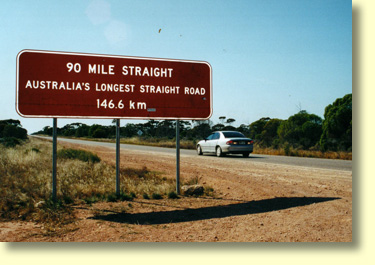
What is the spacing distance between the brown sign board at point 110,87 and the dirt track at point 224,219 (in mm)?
1809

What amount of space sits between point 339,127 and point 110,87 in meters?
20.6

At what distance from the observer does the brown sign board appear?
5652 mm

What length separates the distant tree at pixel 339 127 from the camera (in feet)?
70.4

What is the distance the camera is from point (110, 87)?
6.08 m

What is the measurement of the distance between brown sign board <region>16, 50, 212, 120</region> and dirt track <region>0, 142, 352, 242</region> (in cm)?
181

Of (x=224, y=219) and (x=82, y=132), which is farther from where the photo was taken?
(x=82, y=132)

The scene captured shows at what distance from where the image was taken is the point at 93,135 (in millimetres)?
69812

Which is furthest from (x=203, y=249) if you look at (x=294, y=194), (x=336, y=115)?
(x=336, y=115)

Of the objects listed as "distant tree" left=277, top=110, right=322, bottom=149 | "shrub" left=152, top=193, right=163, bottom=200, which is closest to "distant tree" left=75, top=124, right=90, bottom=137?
"distant tree" left=277, top=110, right=322, bottom=149

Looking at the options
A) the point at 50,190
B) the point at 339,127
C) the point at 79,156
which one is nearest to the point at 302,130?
the point at 339,127

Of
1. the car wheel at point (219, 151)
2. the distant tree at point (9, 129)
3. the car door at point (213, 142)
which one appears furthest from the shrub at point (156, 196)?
the distant tree at point (9, 129)

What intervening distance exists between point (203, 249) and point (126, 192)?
383 centimetres

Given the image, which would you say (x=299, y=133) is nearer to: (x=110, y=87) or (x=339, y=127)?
(x=339, y=127)

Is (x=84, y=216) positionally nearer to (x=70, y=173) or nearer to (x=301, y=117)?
(x=70, y=173)
